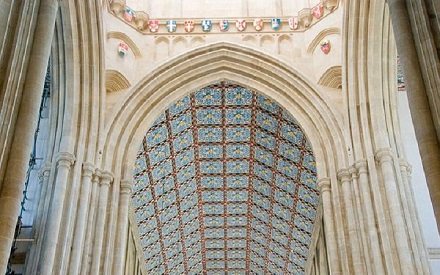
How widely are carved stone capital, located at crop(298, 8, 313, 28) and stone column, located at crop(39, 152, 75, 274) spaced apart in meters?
6.72

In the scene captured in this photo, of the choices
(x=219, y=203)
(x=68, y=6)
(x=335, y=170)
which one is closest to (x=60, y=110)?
(x=68, y=6)

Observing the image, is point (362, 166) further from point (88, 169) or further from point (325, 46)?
point (88, 169)

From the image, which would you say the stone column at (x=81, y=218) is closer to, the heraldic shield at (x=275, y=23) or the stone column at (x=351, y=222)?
the stone column at (x=351, y=222)

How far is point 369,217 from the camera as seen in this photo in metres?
12.2

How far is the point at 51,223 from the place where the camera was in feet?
37.8

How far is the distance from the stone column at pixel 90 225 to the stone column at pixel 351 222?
5146mm

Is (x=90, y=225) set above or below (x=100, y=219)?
below

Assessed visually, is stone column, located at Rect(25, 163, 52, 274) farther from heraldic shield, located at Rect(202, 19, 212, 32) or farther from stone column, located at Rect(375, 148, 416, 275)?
stone column, located at Rect(375, 148, 416, 275)

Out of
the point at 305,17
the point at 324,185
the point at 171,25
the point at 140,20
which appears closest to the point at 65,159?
the point at 140,20

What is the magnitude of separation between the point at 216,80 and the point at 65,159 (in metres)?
4.62

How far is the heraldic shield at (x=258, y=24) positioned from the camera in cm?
1579

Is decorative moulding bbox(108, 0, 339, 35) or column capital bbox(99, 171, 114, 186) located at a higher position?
decorative moulding bbox(108, 0, 339, 35)

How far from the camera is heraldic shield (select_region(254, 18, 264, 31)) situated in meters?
15.8

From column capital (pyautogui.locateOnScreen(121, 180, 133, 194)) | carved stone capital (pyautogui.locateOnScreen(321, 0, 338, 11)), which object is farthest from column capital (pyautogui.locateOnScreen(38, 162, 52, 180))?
carved stone capital (pyautogui.locateOnScreen(321, 0, 338, 11))
